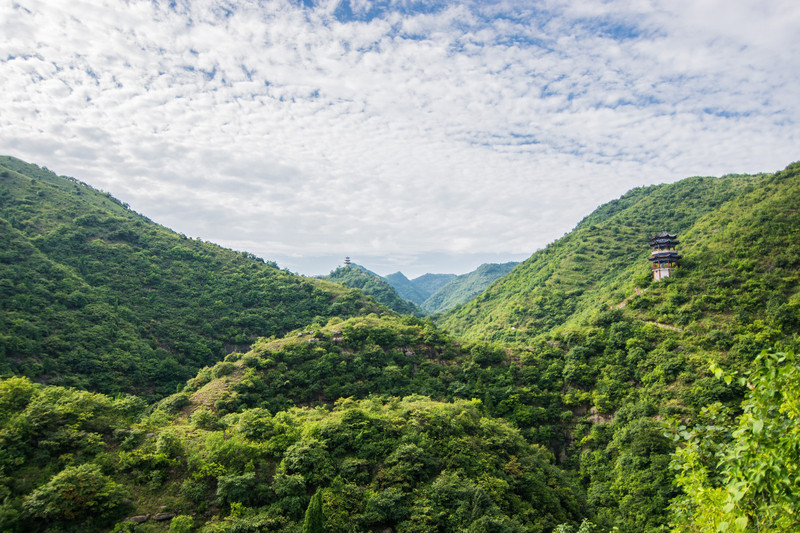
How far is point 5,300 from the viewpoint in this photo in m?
36.0

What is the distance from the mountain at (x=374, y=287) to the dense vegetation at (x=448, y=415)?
3369cm

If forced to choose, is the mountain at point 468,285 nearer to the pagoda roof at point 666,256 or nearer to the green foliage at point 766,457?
the pagoda roof at point 666,256

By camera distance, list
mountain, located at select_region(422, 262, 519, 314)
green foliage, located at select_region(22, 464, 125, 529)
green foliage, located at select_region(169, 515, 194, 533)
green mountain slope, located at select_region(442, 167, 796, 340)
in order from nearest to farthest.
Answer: green foliage, located at select_region(22, 464, 125, 529), green foliage, located at select_region(169, 515, 194, 533), green mountain slope, located at select_region(442, 167, 796, 340), mountain, located at select_region(422, 262, 519, 314)

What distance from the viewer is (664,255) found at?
140 ft

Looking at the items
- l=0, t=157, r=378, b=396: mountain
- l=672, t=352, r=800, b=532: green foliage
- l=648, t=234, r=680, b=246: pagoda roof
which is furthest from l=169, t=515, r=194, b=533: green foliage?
l=648, t=234, r=680, b=246: pagoda roof

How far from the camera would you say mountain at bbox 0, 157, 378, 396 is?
3509cm

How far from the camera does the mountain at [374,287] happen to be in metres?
93.2

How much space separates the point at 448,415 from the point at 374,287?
7546 centimetres

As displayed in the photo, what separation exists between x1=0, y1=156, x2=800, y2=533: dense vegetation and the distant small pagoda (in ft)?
4.16

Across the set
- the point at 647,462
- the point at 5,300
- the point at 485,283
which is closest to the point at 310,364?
the point at 647,462

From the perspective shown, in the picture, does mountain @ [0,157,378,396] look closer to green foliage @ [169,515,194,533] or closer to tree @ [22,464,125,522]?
tree @ [22,464,125,522]

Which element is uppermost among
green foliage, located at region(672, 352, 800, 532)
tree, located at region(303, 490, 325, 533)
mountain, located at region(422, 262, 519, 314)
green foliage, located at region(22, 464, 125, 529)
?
mountain, located at region(422, 262, 519, 314)

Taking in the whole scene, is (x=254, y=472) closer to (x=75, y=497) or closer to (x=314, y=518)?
(x=314, y=518)

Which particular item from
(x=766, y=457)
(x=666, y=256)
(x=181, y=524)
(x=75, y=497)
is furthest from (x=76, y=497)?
(x=666, y=256)
